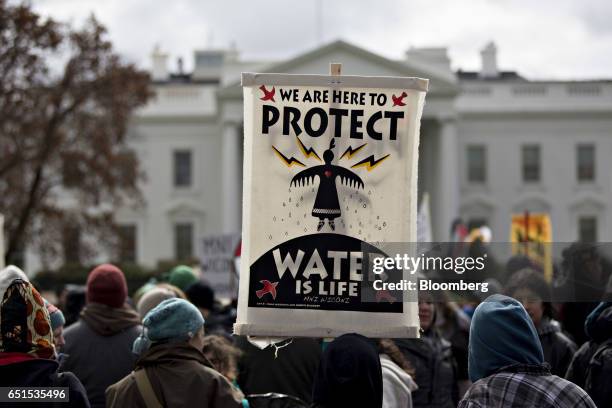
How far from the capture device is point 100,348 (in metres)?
6.02

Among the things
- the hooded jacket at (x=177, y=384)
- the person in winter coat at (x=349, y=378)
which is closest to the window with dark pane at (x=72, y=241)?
the hooded jacket at (x=177, y=384)

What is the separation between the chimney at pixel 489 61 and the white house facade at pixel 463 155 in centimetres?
432

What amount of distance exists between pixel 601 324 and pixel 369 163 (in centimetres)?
146

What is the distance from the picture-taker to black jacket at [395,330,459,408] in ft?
21.6

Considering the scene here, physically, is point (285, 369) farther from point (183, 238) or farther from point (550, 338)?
point (183, 238)

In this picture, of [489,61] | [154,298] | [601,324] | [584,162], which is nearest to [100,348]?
[154,298]

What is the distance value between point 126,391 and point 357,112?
1.50 m

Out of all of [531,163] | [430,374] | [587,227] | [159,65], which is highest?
[159,65]

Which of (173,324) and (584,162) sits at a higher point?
(584,162)

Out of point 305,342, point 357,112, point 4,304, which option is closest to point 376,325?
point 357,112

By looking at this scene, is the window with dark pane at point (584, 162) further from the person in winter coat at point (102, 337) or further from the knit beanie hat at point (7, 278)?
the knit beanie hat at point (7, 278)

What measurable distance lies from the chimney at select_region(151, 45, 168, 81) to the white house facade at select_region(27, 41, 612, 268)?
567 centimetres

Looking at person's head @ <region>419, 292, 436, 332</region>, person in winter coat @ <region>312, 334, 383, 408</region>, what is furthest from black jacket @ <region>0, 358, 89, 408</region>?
person's head @ <region>419, 292, 436, 332</region>

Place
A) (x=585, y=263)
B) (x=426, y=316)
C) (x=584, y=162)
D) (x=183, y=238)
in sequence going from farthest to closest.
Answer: (x=183, y=238) → (x=584, y=162) → (x=426, y=316) → (x=585, y=263)
